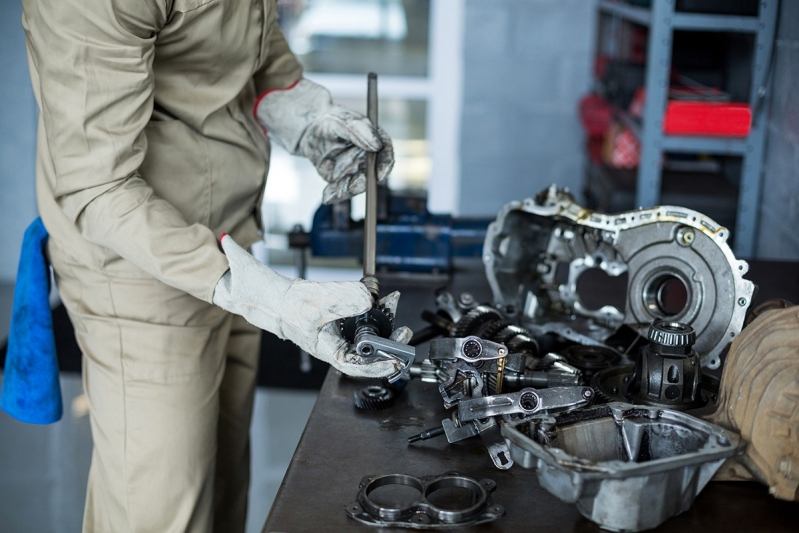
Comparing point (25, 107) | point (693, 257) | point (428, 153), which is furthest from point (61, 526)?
point (428, 153)

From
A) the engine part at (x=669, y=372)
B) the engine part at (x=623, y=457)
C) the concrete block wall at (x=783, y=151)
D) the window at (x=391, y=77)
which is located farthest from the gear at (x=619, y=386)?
the window at (x=391, y=77)

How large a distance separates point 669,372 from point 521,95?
292 centimetres

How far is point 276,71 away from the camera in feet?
6.08

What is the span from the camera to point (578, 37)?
396 centimetres

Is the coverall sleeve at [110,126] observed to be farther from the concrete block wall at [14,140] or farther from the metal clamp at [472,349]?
the concrete block wall at [14,140]

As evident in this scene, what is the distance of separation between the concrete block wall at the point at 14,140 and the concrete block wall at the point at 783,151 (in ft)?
7.99

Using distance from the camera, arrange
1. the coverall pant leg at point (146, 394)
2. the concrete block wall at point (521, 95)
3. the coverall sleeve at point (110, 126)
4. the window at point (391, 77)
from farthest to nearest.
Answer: the window at point (391, 77), the concrete block wall at point (521, 95), the coverall pant leg at point (146, 394), the coverall sleeve at point (110, 126)

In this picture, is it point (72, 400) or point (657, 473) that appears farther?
point (72, 400)

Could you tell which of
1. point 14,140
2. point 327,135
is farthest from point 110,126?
point 14,140

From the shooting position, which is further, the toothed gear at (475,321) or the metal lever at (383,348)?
the toothed gear at (475,321)

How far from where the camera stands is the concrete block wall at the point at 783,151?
7.38 feet

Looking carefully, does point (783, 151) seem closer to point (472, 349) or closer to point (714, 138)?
point (714, 138)

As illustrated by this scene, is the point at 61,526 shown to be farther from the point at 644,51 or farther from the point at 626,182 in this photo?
the point at 644,51

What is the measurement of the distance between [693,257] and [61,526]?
1.96 metres
